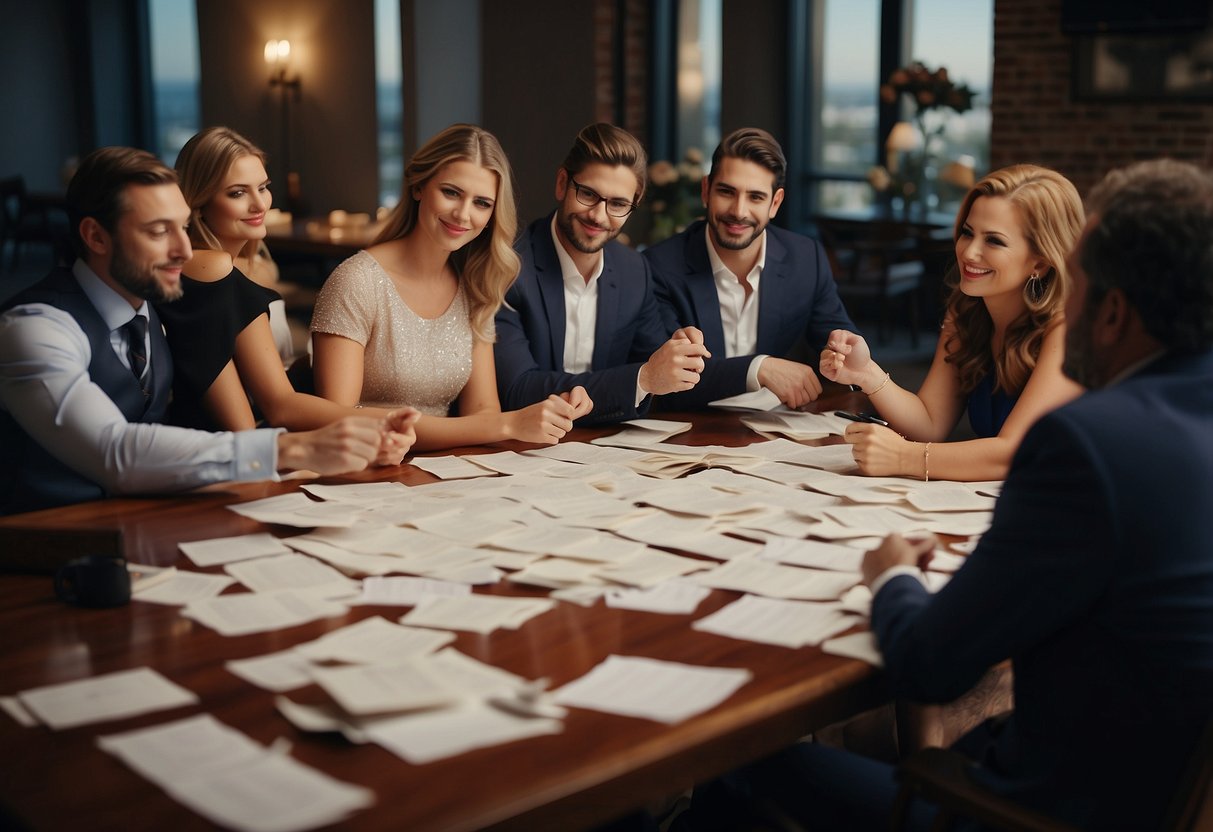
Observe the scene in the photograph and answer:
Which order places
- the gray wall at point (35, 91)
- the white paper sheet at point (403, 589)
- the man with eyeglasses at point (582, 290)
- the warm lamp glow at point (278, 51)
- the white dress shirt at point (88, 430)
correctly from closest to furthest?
the white paper sheet at point (403, 589)
the white dress shirt at point (88, 430)
the man with eyeglasses at point (582, 290)
the warm lamp glow at point (278, 51)
the gray wall at point (35, 91)

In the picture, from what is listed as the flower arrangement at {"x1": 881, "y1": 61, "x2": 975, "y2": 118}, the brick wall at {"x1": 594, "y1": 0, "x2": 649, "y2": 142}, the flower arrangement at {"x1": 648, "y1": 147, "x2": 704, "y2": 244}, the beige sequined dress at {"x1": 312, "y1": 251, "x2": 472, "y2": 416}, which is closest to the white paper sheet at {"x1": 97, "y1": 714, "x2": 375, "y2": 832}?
the beige sequined dress at {"x1": 312, "y1": 251, "x2": 472, "y2": 416}

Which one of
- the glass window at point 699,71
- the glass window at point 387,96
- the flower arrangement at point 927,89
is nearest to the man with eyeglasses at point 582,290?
the flower arrangement at point 927,89

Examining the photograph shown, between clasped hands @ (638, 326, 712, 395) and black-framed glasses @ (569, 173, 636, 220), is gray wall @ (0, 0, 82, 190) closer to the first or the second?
black-framed glasses @ (569, 173, 636, 220)

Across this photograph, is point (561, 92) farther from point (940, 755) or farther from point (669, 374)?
point (940, 755)

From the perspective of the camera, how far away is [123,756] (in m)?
1.37

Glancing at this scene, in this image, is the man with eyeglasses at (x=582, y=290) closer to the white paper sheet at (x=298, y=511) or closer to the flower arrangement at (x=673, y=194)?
the white paper sheet at (x=298, y=511)

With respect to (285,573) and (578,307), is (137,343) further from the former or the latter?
(578,307)

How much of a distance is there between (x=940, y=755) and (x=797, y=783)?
0.29 metres

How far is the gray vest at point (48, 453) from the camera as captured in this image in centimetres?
245

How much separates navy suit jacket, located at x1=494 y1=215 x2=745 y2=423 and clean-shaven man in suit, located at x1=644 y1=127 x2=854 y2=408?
117 mm

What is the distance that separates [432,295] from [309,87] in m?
8.86

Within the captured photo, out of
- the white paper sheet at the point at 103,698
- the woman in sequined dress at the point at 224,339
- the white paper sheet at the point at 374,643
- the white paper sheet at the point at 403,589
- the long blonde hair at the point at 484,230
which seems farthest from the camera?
the long blonde hair at the point at 484,230

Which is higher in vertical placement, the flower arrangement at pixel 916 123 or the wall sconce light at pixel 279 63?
the wall sconce light at pixel 279 63

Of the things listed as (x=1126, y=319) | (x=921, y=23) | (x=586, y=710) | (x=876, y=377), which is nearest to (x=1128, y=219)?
(x=1126, y=319)
